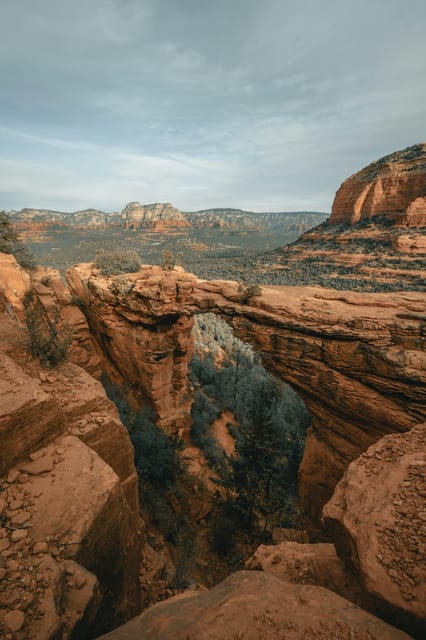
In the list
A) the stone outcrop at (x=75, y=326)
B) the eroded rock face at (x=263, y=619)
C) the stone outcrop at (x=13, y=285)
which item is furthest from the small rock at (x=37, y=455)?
the stone outcrop at (x=75, y=326)

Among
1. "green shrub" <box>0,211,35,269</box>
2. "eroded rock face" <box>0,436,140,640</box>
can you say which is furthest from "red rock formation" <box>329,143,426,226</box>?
"eroded rock face" <box>0,436,140,640</box>

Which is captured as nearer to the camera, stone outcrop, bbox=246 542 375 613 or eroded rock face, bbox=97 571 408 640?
eroded rock face, bbox=97 571 408 640

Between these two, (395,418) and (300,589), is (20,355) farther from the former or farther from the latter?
(395,418)

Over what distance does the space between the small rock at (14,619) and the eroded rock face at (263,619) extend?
2.59 ft

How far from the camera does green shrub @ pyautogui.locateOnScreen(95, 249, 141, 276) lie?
1326 centimetres

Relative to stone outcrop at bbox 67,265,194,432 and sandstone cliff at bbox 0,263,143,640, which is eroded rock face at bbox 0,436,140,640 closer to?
sandstone cliff at bbox 0,263,143,640

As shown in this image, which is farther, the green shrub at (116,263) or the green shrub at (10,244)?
the green shrub at (10,244)

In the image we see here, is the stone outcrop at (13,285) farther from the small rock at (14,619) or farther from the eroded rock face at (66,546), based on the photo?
the small rock at (14,619)

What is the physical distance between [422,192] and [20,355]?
60.8 meters

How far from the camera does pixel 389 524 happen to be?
2.71 m

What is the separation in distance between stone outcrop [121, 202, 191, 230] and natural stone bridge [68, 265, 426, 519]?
134349 millimetres

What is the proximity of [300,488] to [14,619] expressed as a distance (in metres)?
8.97

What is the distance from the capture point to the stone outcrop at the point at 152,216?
142 meters

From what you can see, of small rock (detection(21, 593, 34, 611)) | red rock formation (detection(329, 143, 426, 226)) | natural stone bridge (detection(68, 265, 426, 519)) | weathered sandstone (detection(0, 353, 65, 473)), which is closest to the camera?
small rock (detection(21, 593, 34, 611))
